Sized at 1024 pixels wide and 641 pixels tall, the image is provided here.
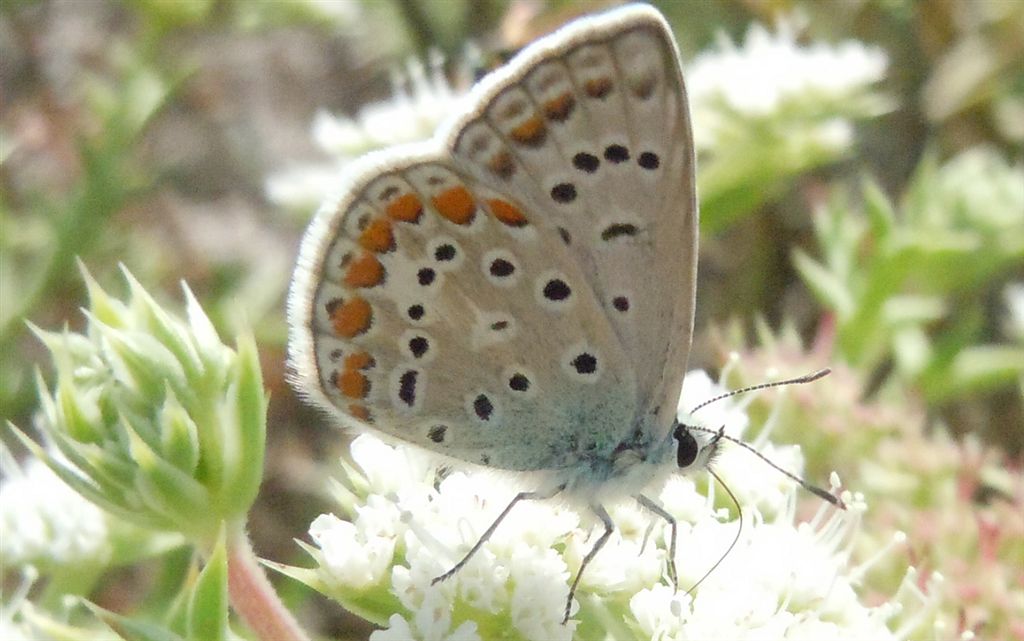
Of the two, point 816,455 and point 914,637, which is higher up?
point 914,637

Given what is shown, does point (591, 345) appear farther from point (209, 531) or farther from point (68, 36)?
point (68, 36)

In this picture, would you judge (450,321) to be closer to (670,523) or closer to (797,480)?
(670,523)

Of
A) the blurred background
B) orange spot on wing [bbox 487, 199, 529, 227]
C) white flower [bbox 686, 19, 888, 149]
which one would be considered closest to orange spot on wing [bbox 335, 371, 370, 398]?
orange spot on wing [bbox 487, 199, 529, 227]

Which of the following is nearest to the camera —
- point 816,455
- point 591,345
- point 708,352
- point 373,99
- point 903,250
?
point 591,345

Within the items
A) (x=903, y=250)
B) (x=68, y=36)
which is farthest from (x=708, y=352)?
(x=68, y=36)

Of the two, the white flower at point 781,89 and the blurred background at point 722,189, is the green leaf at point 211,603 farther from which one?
the white flower at point 781,89
